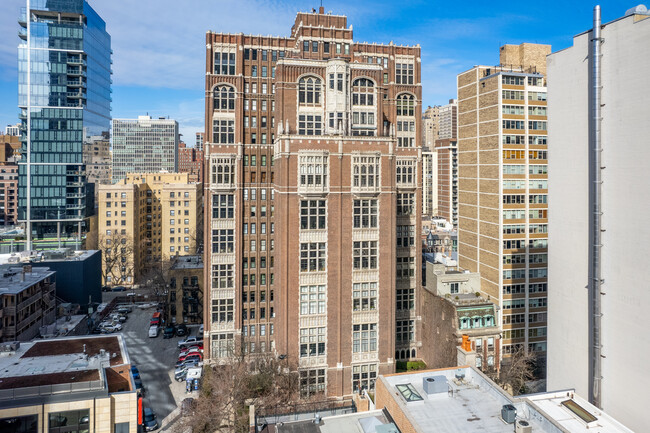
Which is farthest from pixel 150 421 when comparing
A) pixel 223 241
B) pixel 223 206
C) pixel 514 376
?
pixel 514 376

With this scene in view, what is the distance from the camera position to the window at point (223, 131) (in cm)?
6309

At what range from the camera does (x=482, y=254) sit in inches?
3086

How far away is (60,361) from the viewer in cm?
4712

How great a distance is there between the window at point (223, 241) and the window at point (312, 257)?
16.1m

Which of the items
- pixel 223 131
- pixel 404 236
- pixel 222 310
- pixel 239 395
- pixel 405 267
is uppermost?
pixel 223 131

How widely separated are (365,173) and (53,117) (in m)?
116

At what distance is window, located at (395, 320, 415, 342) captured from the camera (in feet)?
223

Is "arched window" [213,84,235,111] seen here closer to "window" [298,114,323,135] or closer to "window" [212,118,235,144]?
"window" [212,118,235,144]

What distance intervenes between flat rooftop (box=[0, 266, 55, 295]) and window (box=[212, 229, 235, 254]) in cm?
3153

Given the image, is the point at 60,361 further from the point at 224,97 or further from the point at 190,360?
the point at 224,97

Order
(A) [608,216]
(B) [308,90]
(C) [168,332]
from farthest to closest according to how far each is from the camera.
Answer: (C) [168,332]
(B) [308,90]
(A) [608,216]

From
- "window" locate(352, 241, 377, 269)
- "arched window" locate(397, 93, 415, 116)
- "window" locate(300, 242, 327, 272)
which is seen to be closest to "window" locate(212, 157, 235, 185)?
"window" locate(300, 242, 327, 272)

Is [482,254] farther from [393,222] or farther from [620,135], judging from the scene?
[620,135]

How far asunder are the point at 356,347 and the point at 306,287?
985cm
